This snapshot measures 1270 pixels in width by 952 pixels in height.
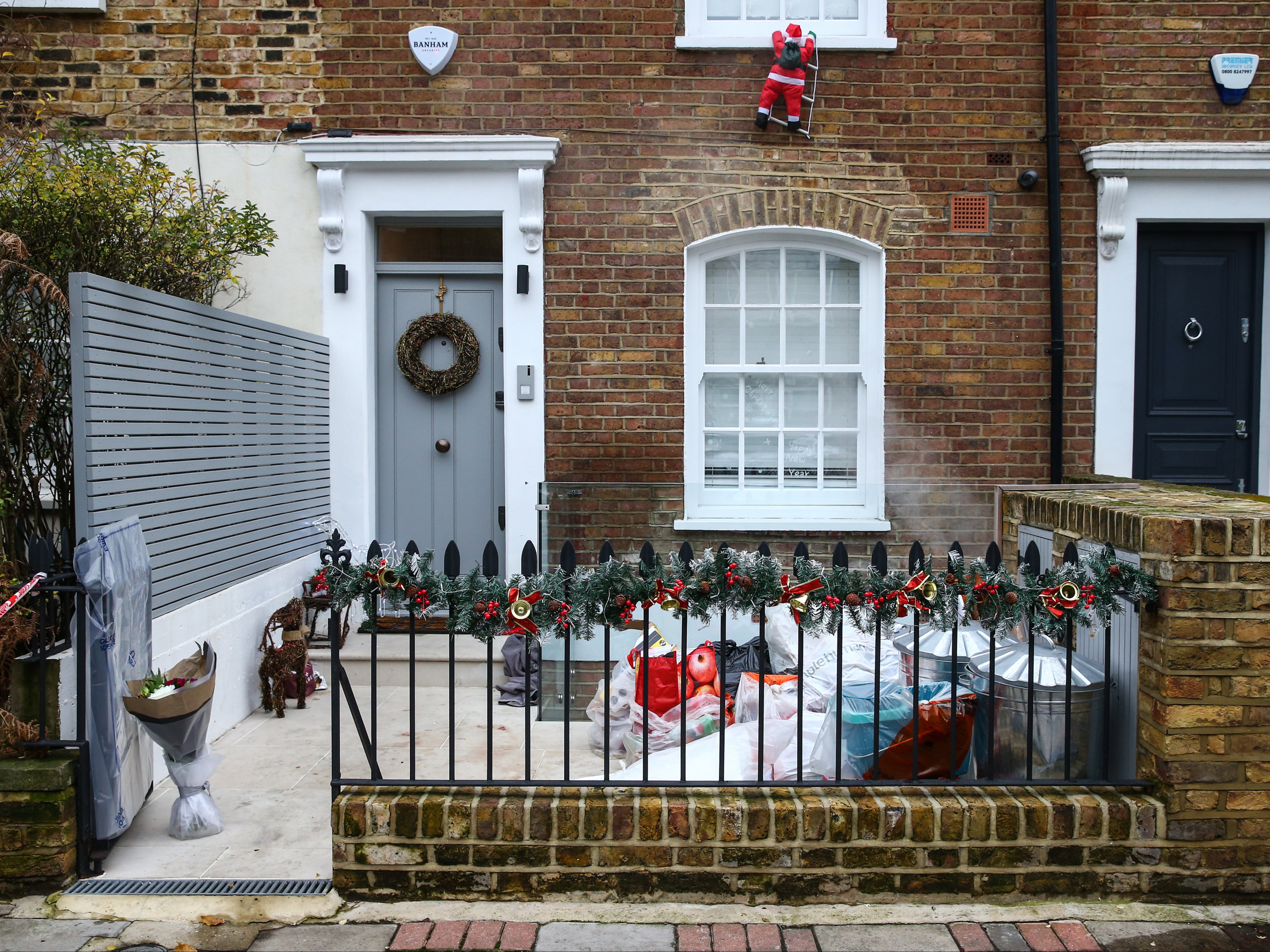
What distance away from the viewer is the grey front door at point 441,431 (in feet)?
22.1

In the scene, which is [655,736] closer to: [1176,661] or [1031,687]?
[1031,687]

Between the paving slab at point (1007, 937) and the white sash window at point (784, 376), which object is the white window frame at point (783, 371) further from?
the paving slab at point (1007, 937)

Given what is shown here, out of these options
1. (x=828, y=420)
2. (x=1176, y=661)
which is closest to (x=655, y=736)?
(x=1176, y=661)

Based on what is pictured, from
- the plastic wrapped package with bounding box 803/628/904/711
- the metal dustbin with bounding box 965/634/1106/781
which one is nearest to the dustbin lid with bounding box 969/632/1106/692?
the metal dustbin with bounding box 965/634/1106/781

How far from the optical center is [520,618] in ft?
10.8

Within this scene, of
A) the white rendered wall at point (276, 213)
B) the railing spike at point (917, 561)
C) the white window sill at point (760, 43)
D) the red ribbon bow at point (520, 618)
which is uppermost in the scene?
the white window sill at point (760, 43)

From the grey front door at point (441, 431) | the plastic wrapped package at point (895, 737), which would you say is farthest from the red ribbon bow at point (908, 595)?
the grey front door at point (441, 431)

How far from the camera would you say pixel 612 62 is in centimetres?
648

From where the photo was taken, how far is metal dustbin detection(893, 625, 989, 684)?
12.2 ft

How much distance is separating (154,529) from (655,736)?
2.52 metres

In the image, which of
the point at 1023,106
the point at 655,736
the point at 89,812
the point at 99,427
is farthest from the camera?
the point at 1023,106

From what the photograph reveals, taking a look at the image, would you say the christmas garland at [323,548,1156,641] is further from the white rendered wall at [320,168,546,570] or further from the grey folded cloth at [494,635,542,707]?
the white rendered wall at [320,168,546,570]

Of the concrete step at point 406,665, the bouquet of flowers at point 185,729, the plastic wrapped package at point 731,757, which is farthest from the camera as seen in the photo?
the concrete step at point 406,665

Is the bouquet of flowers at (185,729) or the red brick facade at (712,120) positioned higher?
the red brick facade at (712,120)
